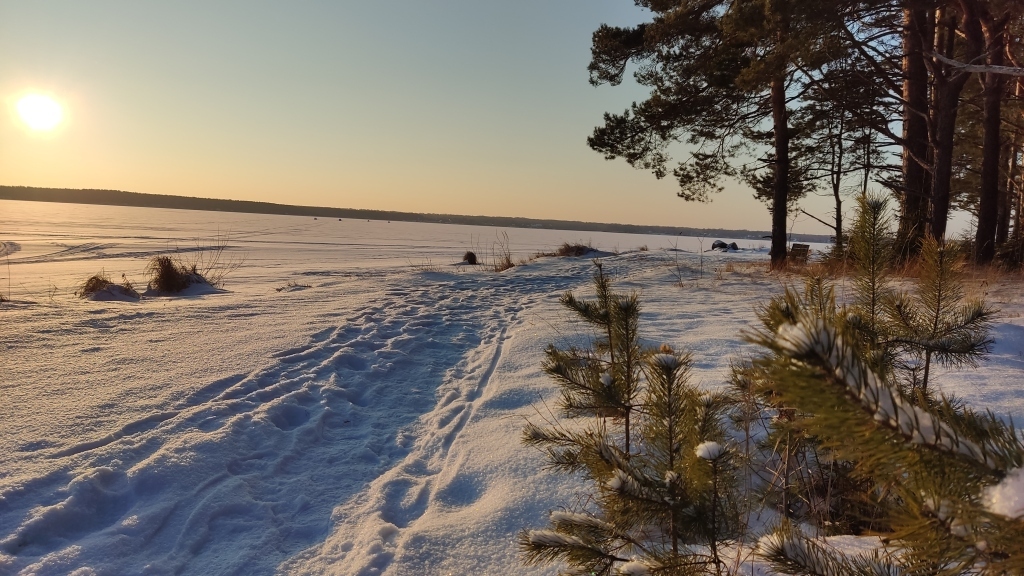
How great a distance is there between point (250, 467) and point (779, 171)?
452 inches

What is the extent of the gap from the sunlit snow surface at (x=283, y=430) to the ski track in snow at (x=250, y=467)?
1 centimetres

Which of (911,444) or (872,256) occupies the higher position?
(872,256)

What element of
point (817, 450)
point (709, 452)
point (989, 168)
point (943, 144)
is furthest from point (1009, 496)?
point (989, 168)

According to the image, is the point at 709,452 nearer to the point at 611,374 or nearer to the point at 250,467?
the point at 611,374

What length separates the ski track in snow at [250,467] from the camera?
196 centimetres

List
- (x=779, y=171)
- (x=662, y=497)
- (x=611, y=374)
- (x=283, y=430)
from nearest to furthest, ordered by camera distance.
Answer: (x=662, y=497), (x=611, y=374), (x=283, y=430), (x=779, y=171)

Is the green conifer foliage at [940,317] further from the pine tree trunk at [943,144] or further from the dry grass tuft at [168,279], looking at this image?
the dry grass tuft at [168,279]

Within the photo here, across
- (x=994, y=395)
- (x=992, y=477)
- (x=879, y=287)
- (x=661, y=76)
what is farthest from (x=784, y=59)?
(x=992, y=477)

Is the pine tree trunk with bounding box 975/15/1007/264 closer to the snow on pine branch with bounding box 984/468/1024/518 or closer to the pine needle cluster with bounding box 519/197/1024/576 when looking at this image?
the pine needle cluster with bounding box 519/197/1024/576

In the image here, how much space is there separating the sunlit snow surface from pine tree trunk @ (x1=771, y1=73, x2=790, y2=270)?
4918 millimetres

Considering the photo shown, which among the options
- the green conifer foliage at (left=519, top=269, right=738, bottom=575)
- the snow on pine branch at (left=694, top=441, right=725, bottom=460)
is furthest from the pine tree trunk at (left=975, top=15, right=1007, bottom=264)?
the snow on pine branch at (left=694, top=441, right=725, bottom=460)

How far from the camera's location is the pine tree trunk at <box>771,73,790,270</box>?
35.2 ft

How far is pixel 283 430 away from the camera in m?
3.08

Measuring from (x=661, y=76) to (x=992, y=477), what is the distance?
12.1 m
